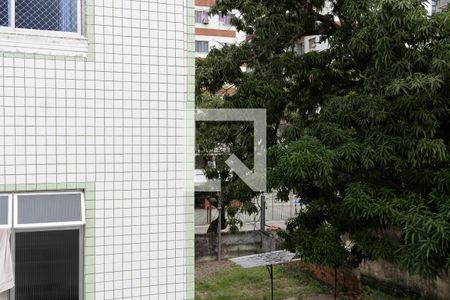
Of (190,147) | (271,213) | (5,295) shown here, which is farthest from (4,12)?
(271,213)

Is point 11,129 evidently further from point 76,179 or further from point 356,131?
point 356,131

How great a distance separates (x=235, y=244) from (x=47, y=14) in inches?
398

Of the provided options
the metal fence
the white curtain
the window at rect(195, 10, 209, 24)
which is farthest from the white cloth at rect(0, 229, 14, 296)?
the window at rect(195, 10, 209, 24)

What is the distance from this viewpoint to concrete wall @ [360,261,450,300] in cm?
805

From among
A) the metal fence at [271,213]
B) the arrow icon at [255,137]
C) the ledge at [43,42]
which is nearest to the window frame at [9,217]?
the ledge at [43,42]

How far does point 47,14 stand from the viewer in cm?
382

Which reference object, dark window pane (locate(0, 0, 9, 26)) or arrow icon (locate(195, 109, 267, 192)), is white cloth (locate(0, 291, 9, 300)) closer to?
dark window pane (locate(0, 0, 9, 26))

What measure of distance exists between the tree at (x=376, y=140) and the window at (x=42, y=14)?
9.07 ft

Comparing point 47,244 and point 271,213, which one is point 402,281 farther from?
point 271,213

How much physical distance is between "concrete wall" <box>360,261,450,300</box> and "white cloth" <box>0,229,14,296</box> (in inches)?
252

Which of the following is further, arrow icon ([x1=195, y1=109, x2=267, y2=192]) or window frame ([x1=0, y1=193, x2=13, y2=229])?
arrow icon ([x1=195, y1=109, x2=267, y2=192])

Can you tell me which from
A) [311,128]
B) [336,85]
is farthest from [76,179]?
[336,85]

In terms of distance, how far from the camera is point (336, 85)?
8266 mm

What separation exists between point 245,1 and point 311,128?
10.1 ft
